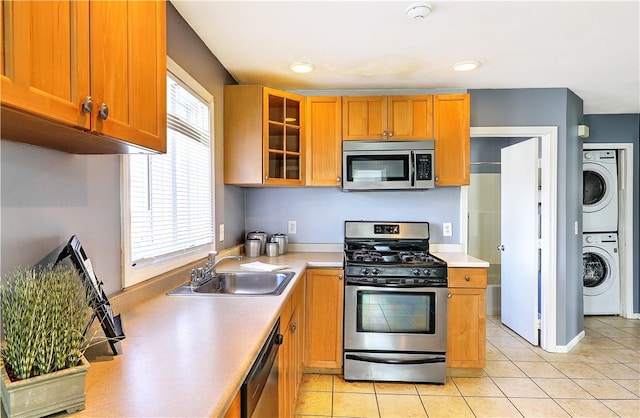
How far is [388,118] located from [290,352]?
77.1 inches

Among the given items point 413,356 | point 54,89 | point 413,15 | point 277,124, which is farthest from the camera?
point 277,124

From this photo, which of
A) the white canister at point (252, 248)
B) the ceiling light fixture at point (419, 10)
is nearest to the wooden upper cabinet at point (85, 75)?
the ceiling light fixture at point (419, 10)

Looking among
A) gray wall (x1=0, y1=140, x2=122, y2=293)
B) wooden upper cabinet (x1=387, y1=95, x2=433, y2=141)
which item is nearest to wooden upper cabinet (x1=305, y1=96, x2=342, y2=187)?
wooden upper cabinet (x1=387, y1=95, x2=433, y2=141)

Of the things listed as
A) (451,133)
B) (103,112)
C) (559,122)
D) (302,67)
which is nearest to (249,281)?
(103,112)

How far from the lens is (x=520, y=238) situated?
11.4ft

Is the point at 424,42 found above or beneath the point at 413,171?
above

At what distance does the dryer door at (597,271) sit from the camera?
4.20 metres

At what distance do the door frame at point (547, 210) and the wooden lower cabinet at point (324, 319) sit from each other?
4.29ft

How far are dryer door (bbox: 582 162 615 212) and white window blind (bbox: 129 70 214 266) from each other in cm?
429

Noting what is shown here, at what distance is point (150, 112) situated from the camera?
1.14 metres

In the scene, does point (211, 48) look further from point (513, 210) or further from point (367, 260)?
point (513, 210)

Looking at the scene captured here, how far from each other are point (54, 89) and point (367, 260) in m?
2.22

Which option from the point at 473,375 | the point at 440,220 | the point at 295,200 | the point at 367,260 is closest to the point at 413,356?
the point at 473,375

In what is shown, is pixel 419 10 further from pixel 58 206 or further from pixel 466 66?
pixel 58 206
